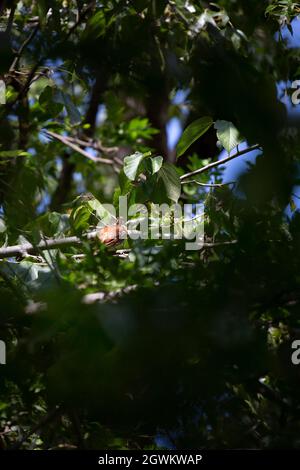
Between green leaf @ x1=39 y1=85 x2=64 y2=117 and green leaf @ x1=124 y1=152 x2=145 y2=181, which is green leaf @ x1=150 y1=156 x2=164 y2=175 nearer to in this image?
green leaf @ x1=124 y1=152 x2=145 y2=181

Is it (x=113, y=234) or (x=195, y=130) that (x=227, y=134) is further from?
(x=113, y=234)

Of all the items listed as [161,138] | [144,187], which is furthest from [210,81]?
[161,138]

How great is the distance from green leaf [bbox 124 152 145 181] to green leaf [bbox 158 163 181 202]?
6 centimetres

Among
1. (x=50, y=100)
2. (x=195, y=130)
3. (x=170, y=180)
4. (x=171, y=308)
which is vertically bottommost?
(x=171, y=308)

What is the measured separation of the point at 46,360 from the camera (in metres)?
1.07

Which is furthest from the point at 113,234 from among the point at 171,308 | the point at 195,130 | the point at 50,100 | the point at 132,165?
the point at 171,308

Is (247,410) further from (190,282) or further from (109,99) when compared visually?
(109,99)

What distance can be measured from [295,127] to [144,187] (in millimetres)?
769

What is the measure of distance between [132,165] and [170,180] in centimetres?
10

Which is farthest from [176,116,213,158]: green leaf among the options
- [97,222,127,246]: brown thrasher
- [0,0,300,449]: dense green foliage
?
[97,222,127,246]: brown thrasher

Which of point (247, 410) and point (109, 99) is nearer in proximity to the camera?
point (247, 410)

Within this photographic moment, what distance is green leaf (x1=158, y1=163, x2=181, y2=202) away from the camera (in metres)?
1.47

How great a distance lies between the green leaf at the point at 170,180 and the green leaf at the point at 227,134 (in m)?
0.14

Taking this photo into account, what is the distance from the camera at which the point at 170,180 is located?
148 centimetres
